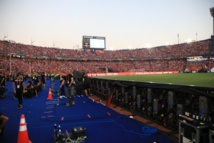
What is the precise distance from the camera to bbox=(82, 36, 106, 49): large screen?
4855 cm

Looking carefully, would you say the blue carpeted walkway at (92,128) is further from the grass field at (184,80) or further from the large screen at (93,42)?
the large screen at (93,42)

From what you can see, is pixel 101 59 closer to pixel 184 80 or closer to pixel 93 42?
pixel 93 42

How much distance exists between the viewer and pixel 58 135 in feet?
17.1

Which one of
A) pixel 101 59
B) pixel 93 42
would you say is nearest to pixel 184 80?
pixel 93 42

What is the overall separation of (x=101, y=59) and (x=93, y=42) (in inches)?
856

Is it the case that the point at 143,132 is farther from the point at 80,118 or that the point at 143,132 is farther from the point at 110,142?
the point at 80,118

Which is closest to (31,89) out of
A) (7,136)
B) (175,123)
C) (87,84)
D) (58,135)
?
(87,84)

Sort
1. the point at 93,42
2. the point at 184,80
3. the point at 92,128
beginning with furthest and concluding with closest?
1. the point at 93,42
2. the point at 184,80
3. the point at 92,128

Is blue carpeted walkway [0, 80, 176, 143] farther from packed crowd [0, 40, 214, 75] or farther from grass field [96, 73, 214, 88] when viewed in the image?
packed crowd [0, 40, 214, 75]

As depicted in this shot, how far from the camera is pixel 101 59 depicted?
233 feet

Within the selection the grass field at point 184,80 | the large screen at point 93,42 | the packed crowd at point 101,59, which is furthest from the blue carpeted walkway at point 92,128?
the packed crowd at point 101,59

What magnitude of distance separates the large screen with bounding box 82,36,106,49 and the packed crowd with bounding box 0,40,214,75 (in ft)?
42.7

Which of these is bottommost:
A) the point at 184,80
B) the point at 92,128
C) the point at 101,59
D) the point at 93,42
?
the point at 92,128

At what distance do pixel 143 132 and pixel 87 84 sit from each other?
10.7m
